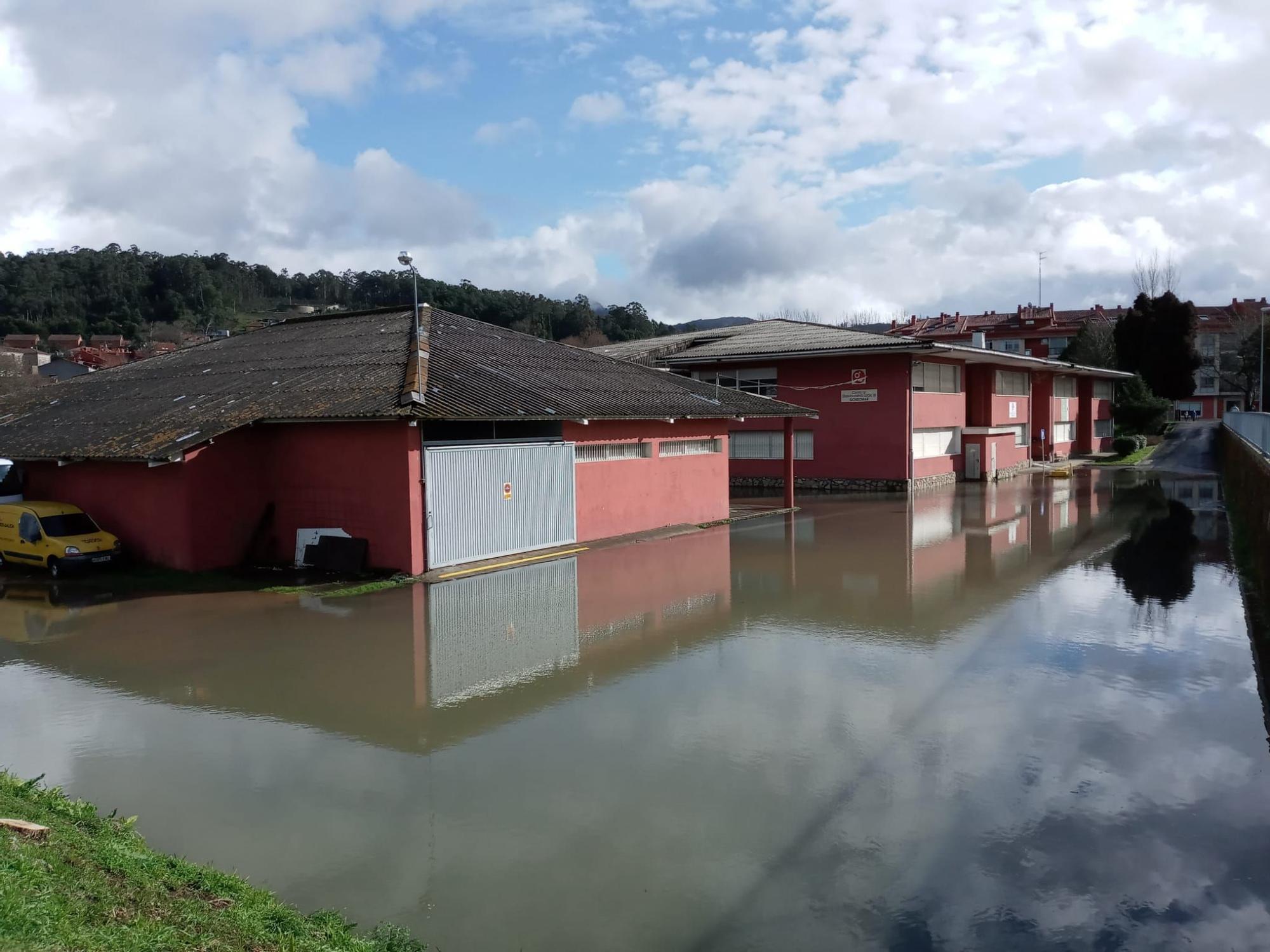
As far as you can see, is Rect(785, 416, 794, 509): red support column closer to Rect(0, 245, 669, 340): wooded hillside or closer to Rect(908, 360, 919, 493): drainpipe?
Rect(908, 360, 919, 493): drainpipe

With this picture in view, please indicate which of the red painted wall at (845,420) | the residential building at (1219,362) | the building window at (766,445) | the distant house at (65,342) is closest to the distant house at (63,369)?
the distant house at (65,342)

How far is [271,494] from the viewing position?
17.4m

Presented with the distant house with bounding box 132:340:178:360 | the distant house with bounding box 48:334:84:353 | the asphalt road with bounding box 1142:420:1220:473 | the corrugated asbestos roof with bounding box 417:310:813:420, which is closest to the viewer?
the corrugated asbestos roof with bounding box 417:310:813:420

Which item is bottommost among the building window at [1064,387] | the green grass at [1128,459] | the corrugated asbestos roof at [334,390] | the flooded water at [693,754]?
the flooded water at [693,754]

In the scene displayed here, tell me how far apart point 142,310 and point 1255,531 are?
2956 inches

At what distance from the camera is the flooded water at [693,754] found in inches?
224

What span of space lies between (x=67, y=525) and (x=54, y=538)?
1.19ft

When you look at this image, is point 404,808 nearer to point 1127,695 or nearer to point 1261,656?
point 1127,695

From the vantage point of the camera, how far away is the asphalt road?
40.2 metres

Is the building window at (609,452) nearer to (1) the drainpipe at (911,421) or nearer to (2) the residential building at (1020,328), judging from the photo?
(1) the drainpipe at (911,421)

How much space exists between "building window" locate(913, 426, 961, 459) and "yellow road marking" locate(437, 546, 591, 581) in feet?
54.0

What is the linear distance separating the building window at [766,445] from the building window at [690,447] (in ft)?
26.7

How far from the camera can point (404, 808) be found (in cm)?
700

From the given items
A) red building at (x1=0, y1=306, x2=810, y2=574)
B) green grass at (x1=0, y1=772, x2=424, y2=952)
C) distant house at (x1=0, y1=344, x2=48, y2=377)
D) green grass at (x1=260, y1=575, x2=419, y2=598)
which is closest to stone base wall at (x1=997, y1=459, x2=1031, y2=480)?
red building at (x1=0, y1=306, x2=810, y2=574)
